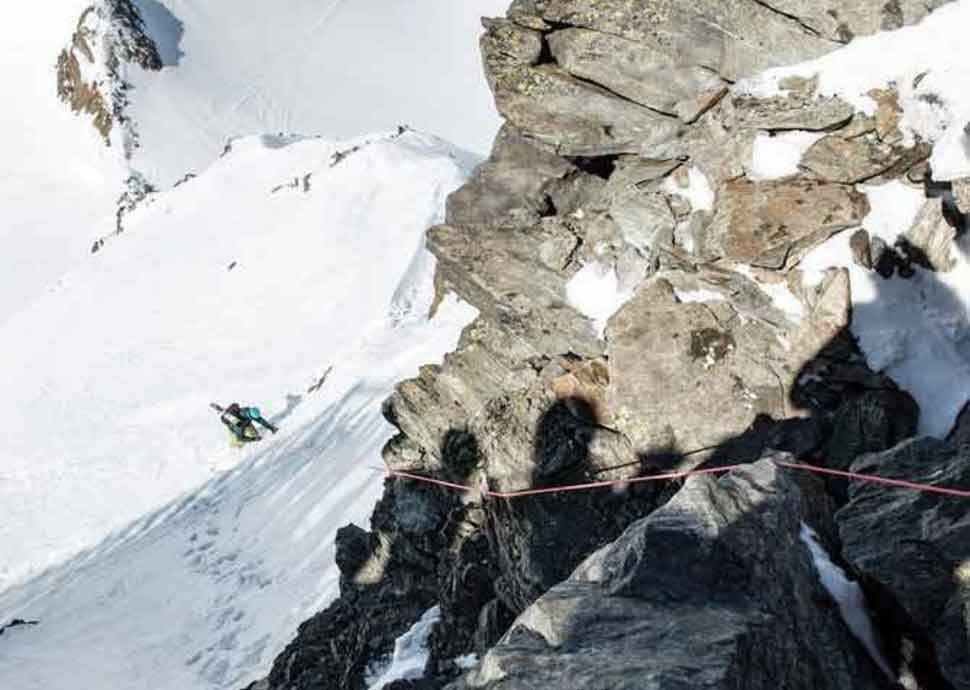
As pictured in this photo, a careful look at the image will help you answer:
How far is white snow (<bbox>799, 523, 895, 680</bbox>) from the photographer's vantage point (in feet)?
19.9

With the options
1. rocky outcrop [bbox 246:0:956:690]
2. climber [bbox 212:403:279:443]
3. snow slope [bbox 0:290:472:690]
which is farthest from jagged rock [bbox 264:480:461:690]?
climber [bbox 212:403:279:443]

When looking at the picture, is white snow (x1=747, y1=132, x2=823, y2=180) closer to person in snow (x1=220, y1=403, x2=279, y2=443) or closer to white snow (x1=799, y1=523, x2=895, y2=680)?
white snow (x1=799, y1=523, x2=895, y2=680)

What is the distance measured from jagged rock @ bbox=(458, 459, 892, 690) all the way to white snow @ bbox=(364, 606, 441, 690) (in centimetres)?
590

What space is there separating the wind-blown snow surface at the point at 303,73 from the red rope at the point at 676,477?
4861 centimetres

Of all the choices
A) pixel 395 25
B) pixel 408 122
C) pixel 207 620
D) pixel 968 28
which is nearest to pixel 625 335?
pixel 968 28

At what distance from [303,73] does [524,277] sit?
62858 mm

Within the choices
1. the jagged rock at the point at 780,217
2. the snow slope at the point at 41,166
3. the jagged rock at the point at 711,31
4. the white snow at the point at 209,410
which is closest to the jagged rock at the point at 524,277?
the jagged rock at the point at 780,217

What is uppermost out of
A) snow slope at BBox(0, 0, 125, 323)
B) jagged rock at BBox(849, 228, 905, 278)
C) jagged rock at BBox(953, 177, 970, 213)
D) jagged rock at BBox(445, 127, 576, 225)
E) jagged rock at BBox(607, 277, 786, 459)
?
snow slope at BBox(0, 0, 125, 323)

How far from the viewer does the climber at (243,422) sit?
85.1 feet

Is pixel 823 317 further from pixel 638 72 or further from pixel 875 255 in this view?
pixel 638 72

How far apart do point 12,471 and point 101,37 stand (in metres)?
51.4

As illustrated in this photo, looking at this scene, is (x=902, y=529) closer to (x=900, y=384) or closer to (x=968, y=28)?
(x=900, y=384)

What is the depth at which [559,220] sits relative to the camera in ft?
40.0

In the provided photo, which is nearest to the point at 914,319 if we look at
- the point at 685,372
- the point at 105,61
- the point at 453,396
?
the point at 685,372
